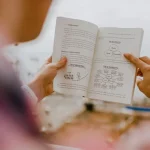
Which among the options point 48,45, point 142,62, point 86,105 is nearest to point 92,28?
point 142,62

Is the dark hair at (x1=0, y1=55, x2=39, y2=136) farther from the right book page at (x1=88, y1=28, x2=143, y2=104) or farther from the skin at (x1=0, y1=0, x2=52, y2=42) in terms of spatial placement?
the right book page at (x1=88, y1=28, x2=143, y2=104)

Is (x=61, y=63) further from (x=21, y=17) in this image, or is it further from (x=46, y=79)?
(x=21, y=17)

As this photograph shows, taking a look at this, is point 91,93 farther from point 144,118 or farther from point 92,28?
point 144,118

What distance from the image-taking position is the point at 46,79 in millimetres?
1121

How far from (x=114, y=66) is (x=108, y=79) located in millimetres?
50

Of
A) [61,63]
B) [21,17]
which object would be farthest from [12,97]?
[61,63]

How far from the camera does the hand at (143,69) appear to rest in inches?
41.0

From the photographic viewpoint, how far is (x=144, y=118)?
1.51 metres

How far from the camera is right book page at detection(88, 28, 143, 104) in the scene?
106cm

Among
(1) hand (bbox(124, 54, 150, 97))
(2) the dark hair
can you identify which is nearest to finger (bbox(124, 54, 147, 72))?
(1) hand (bbox(124, 54, 150, 97))

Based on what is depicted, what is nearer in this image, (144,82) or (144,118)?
(144,82)

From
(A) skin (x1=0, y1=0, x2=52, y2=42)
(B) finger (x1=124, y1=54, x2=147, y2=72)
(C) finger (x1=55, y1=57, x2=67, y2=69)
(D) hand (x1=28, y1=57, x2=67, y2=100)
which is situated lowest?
(D) hand (x1=28, y1=57, x2=67, y2=100)

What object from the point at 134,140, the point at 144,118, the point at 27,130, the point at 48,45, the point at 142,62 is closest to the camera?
the point at 27,130

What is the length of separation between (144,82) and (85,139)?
1.40ft
